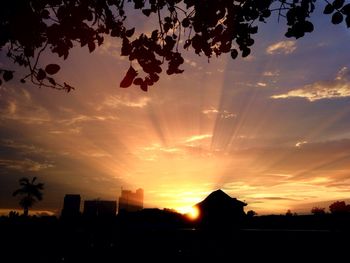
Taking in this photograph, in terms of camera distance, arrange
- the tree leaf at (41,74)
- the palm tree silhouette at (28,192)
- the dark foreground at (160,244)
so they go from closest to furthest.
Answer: the dark foreground at (160,244)
the tree leaf at (41,74)
the palm tree silhouette at (28,192)

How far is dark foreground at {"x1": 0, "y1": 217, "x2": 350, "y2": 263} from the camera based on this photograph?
4.24 meters

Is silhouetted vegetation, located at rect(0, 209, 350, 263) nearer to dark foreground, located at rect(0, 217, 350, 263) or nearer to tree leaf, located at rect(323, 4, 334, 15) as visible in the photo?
dark foreground, located at rect(0, 217, 350, 263)

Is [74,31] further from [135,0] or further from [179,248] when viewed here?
[179,248]

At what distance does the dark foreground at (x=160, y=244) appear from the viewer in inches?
167

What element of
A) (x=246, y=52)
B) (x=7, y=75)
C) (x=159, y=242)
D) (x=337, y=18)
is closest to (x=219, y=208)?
(x=159, y=242)

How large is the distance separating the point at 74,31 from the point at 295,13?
3978mm

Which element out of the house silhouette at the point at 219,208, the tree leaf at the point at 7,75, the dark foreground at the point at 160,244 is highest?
the house silhouette at the point at 219,208

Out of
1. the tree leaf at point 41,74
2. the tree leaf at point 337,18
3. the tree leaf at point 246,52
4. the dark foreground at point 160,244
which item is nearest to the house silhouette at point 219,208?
the dark foreground at point 160,244

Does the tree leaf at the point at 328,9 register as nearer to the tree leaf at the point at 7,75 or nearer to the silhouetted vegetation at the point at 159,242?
the silhouetted vegetation at the point at 159,242

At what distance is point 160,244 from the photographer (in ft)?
23.8

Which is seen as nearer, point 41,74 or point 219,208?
point 41,74

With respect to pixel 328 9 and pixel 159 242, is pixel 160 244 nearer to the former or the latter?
Result: pixel 159 242

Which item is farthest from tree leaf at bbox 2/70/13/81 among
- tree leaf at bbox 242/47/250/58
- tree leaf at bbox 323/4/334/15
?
tree leaf at bbox 323/4/334/15

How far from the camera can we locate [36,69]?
5.83 metres
